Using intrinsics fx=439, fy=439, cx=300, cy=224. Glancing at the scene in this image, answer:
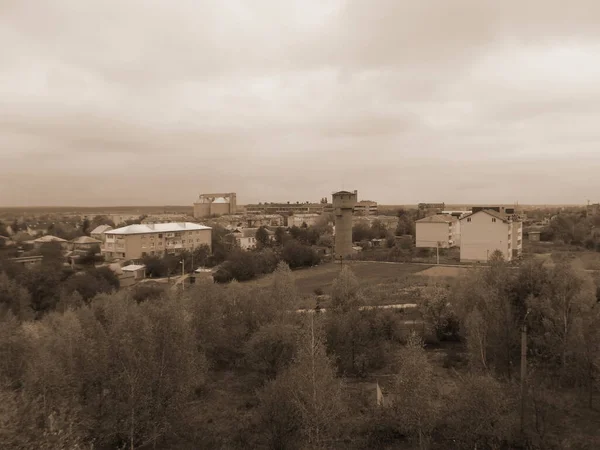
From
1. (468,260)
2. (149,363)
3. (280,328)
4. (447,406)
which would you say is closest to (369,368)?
(280,328)

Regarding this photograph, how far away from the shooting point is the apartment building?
41062 mm

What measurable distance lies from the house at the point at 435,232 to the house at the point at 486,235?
819cm

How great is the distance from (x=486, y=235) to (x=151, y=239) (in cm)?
3217

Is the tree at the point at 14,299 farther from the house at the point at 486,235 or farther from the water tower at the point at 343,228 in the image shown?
the house at the point at 486,235

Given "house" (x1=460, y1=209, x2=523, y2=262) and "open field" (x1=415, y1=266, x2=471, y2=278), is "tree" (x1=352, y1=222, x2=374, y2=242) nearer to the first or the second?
"house" (x1=460, y1=209, x2=523, y2=262)

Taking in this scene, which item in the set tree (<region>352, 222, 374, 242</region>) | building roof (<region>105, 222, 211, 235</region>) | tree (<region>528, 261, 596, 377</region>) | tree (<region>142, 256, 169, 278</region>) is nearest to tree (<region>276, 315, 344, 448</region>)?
tree (<region>528, 261, 596, 377</region>)

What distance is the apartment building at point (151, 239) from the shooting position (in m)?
41.1

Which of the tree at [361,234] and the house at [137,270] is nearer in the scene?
the house at [137,270]

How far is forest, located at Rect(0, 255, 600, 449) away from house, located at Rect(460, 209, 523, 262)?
2481cm

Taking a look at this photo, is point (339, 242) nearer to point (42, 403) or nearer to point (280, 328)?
point (280, 328)

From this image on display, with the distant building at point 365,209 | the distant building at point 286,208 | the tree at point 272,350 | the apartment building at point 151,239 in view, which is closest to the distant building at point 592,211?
the distant building at point 365,209

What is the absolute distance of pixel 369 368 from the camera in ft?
50.8

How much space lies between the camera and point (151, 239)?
43.2 metres

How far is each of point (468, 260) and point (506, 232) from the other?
13.9ft
